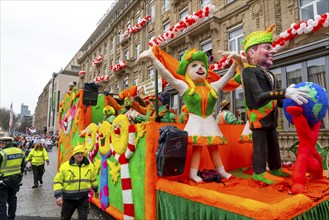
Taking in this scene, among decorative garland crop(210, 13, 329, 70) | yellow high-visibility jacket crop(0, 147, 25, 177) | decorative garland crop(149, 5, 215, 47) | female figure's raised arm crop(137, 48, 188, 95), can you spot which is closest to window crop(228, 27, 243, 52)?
decorative garland crop(149, 5, 215, 47)

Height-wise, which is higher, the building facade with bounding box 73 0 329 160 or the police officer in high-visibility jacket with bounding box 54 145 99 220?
the building facade with bounding box 73 0 329 160

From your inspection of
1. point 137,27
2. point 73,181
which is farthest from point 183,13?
point 73,181

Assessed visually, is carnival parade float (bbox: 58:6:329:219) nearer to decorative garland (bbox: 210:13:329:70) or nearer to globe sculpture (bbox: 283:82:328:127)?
globe sculpture (bbox: 283:82:328:127)

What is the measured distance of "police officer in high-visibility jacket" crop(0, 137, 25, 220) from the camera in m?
4.51

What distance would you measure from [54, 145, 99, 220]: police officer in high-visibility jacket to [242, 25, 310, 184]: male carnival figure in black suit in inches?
95.5

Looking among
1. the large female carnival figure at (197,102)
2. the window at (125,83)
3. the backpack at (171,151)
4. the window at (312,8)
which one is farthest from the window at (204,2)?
the backpack at (171,151)

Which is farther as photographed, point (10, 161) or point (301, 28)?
point (301, 28)

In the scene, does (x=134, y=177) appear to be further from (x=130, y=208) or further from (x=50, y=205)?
(x=50, y=205)

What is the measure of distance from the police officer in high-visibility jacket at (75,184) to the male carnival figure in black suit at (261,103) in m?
2.42

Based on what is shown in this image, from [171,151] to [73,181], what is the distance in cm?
177

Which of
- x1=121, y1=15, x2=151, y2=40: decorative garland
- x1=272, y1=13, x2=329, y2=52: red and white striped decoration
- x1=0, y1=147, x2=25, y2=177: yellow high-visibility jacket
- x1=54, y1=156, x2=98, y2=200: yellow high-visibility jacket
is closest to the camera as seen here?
x1=54, y1=156, x2=98, y2=200: yellow high-visibility jacket

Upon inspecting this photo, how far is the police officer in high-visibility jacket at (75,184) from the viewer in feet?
12.2

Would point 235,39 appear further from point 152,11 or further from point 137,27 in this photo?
point 137,27

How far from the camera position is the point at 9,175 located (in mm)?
4625
